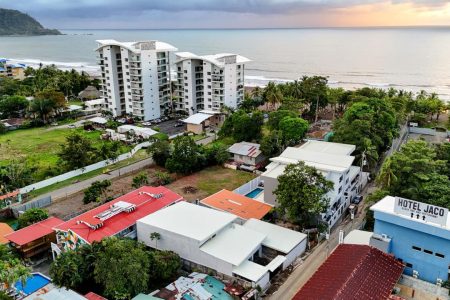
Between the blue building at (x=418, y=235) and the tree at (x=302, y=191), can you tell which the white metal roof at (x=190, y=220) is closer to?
the tree at (x=302, y=191)

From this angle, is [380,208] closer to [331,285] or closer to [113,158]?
[331,285]

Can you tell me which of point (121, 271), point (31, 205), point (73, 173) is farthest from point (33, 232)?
point (73, 173)

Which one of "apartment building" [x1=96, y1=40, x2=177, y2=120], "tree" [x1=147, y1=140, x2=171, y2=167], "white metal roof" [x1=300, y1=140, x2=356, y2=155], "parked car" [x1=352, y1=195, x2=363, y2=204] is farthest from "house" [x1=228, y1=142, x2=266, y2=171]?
"apartment building" [x1=96, y1=40, x2=177, y2=120]

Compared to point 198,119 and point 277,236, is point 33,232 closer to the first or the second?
point 277,236

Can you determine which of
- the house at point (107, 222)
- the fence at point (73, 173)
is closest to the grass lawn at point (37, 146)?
the fence at point (73, 173)

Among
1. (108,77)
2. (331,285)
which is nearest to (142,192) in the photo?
(331,285)
